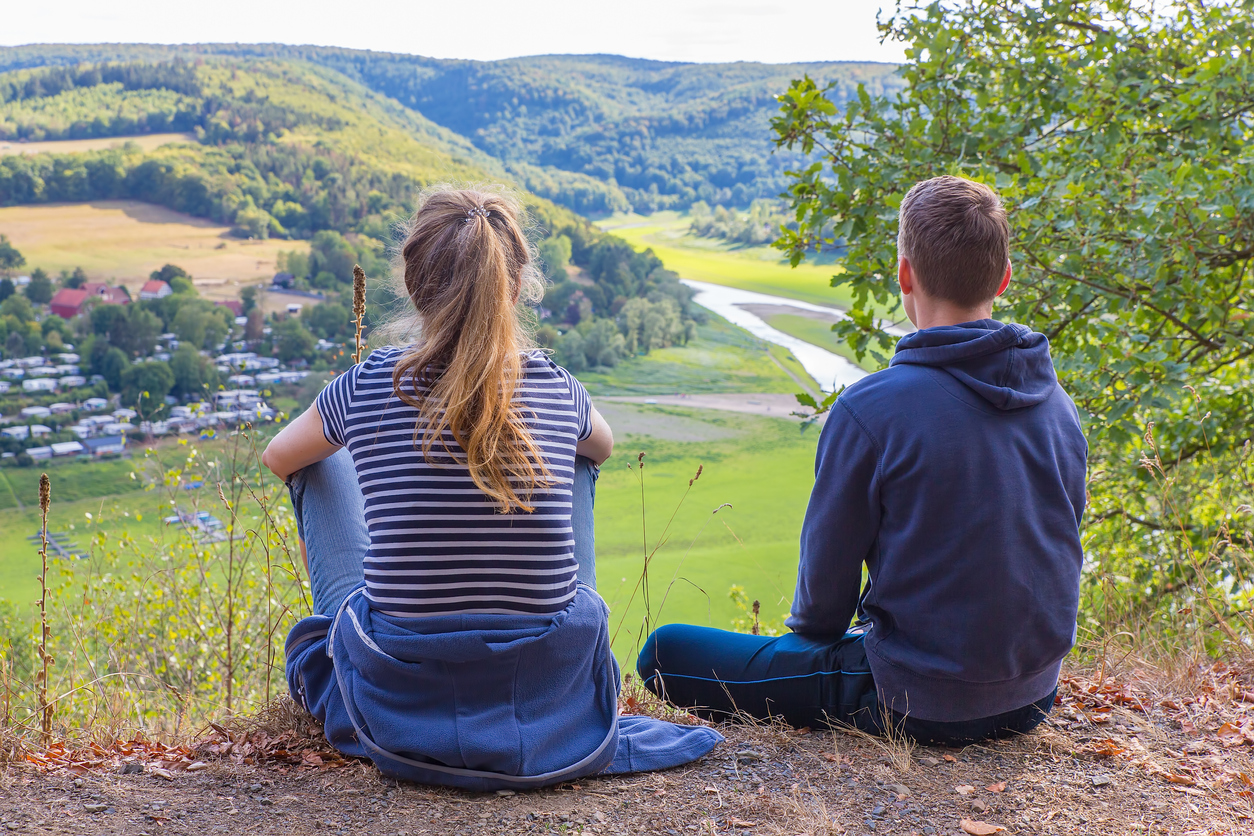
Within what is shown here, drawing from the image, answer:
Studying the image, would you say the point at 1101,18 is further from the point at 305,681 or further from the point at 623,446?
the point at 623,446

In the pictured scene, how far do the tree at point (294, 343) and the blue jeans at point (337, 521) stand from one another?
32188 millimetres

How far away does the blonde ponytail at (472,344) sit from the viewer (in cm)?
149

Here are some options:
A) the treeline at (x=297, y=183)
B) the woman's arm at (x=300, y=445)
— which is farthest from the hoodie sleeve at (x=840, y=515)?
the treeline at (x=297, y=183)

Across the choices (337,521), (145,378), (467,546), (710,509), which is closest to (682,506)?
(710,509)

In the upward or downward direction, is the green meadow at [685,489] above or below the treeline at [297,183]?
below

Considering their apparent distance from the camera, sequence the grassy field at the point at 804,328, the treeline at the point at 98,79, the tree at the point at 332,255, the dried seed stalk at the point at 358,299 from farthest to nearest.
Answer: the treeline at the point at 98,79
the grassy field at the point at 804,328
the tree at the point at 332,255
the dried seed stalk at the point at 358,299

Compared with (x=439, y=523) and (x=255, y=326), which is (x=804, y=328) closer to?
(x=255, y=326)

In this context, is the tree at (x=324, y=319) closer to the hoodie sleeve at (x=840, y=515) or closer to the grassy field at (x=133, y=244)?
the grassy field at (x=133, y=244)

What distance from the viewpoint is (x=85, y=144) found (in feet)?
215

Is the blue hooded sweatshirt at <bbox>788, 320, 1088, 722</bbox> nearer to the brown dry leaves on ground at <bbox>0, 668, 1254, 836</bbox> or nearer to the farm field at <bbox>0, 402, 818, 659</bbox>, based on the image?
the brown dry leaves on ground at <bbox>0, 668, 1254, 836</bbox>

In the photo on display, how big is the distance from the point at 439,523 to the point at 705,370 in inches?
1969

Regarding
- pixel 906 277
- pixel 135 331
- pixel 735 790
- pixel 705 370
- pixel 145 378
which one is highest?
pixel 906 277

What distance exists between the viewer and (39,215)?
59.2m

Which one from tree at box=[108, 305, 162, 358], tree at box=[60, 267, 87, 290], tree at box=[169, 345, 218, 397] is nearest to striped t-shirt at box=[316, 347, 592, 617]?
tree at box=[169, 345, 218, 397]
